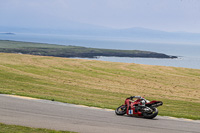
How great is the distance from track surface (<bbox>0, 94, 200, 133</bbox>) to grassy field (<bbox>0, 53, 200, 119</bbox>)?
387 cm

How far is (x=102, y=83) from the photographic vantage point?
30953mm

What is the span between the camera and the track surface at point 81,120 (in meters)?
11.2

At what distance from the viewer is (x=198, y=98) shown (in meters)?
25.7

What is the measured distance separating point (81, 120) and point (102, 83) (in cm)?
1842

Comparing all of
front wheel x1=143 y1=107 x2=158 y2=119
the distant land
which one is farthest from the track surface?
the distant land

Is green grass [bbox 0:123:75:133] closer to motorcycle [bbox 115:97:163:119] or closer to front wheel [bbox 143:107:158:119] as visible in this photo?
motorcycle [bbox 115:97:163:119]

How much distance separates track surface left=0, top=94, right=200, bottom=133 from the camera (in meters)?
11.2

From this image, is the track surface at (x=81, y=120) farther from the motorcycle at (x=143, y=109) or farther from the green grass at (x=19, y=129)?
the green grass at (x=19, y=129)

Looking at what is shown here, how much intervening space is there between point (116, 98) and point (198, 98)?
751 centimetres

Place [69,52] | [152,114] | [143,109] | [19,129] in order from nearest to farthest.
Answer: [19,129]
[152,114]
[143,109]
[69,52]

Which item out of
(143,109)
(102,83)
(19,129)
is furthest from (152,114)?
(102,83)

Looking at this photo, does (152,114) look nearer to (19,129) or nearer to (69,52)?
(19,129)

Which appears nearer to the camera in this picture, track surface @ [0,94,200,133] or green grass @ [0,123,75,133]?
green grass @ [0,123,75,133]

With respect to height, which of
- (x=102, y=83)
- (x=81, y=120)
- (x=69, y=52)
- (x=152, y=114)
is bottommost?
(x=102, y=83)
